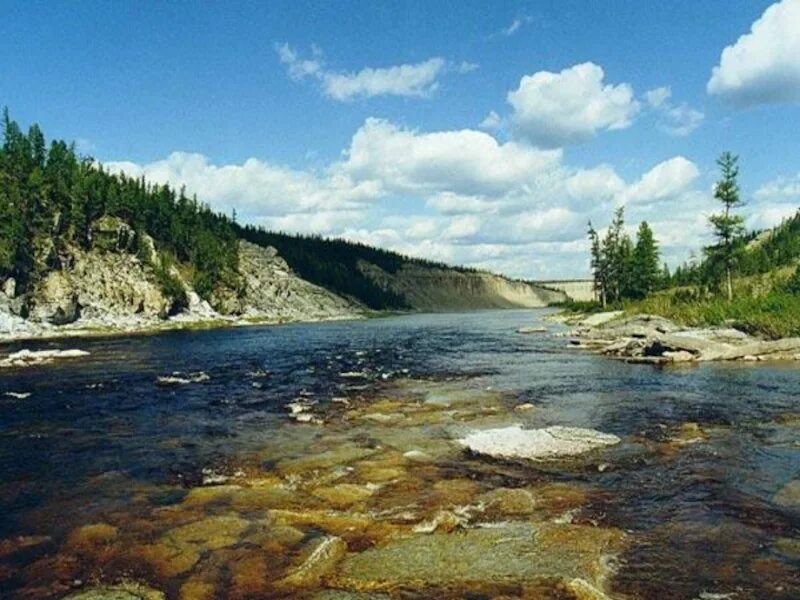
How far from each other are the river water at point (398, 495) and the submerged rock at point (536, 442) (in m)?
0.74

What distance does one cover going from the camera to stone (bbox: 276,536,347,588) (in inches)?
469

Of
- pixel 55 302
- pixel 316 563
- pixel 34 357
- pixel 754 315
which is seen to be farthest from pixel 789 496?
pixel 55 302

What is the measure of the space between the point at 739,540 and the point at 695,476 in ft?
17.1

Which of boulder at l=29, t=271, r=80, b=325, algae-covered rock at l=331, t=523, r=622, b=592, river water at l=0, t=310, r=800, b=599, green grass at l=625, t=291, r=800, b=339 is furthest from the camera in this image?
boulder at l=29, t=271, r=80, b=325

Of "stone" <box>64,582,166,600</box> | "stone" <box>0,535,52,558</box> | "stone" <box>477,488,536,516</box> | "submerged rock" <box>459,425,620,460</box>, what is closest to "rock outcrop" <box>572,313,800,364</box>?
"submerged rock" <box>459,425,620,460</box>

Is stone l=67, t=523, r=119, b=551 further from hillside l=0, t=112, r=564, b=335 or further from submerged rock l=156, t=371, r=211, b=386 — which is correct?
hillside l=0, t=112, r=564, b=335

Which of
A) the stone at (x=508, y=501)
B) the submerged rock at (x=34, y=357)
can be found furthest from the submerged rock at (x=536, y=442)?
the submerged rock at (x=34, y=357)

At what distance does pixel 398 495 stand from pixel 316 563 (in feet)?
15.4

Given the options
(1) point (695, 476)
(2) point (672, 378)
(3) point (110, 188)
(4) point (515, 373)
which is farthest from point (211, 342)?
(3) point (110, 188)

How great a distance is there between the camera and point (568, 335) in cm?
7725

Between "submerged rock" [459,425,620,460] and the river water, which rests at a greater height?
"submerged rock" [459,425,620,460]

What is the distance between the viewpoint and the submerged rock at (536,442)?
2116cm

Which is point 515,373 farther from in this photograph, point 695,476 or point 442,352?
point 695,476

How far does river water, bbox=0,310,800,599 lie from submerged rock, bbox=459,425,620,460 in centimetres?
74
